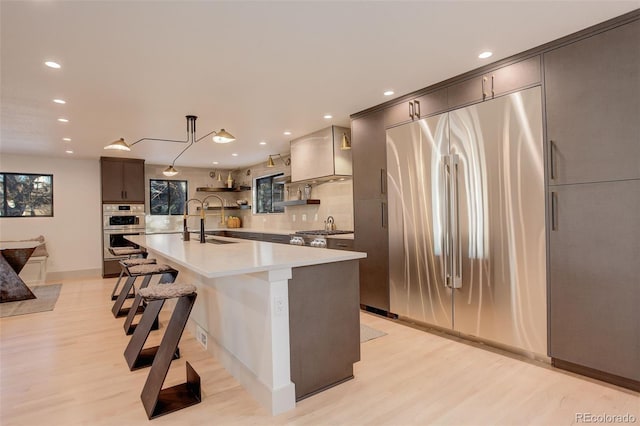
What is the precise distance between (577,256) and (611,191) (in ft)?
1.52

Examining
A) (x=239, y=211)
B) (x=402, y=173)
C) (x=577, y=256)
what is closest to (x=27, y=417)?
(x=402, y=173)

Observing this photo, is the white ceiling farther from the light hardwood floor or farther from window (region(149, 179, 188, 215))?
window (region(149, 179, 188, 215))

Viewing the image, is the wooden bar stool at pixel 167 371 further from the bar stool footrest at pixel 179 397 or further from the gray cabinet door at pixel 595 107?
the gray cabinet door at pixel 595 107

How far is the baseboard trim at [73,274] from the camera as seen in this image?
251 inches

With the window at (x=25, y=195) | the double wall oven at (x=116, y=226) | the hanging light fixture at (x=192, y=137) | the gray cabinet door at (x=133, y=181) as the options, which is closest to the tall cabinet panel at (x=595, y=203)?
the hanging light fixture at (x=192, y=137)

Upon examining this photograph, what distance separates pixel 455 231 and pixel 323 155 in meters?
2.25

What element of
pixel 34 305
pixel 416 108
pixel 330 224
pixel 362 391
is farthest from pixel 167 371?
pixel 34 305

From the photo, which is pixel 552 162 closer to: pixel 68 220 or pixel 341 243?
pixel 341 243

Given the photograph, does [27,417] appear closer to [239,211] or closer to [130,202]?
[130,202]

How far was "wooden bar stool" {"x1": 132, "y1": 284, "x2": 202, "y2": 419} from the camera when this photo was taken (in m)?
1.99

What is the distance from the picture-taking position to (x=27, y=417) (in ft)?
6.44

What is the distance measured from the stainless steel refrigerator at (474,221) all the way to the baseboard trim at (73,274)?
6130 mm

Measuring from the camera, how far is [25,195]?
245 inches

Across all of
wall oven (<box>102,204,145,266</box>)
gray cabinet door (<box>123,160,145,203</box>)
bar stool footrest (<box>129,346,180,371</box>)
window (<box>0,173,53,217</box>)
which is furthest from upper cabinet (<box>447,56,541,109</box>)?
window (<box>0,173,53,217</box>)
